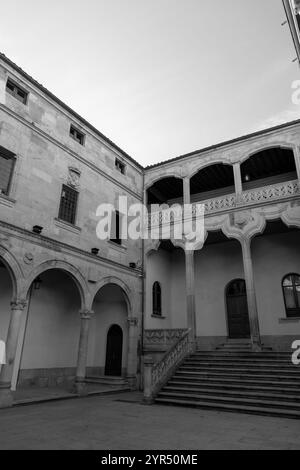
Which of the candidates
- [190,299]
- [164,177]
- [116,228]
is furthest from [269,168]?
[116,228]

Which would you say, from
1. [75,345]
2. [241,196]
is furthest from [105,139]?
[75,345]

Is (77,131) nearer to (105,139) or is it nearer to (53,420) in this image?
(105,139)

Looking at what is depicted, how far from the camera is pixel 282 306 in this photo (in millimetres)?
15156

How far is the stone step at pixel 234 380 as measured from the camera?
9.77m

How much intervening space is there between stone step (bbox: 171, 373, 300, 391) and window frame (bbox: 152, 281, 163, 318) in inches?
215

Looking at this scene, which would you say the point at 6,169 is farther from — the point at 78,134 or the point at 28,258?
the point at 78,134

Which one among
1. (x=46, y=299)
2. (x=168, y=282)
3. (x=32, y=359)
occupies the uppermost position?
(x=168, y=282)

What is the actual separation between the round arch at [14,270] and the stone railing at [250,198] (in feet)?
26.9

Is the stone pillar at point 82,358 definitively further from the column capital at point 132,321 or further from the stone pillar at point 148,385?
the column capital at point 132,321

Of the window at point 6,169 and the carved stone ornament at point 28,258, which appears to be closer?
the carved stone ornament at point 28,258

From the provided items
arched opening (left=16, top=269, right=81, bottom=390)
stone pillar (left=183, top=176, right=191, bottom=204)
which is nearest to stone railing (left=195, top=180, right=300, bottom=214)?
stone pillar (left=183, top=176, right=191, bottom=204)

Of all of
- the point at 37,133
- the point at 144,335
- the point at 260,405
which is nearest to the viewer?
the point at 260,405

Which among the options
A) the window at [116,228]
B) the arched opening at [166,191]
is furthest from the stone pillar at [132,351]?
the arched opening at [166,191]

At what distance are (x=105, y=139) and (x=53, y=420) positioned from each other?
482 inches
